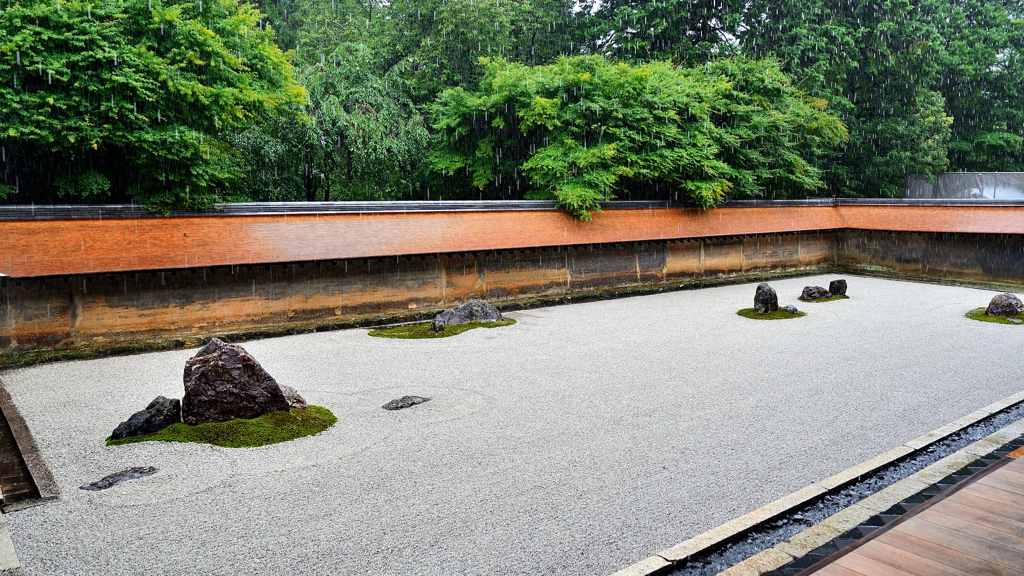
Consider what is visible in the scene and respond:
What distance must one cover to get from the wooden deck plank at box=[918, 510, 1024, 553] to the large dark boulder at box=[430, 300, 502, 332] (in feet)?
29.5

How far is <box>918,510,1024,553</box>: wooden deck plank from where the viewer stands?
3.74 meters

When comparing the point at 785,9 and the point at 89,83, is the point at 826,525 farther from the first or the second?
the point at 785,9

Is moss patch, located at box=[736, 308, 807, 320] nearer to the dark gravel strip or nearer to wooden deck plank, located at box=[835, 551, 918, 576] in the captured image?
the dark gravel strip

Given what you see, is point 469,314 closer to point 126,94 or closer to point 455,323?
point 455,323

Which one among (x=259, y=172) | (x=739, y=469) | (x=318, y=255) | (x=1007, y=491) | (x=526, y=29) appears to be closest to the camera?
(x=1007, y=491)

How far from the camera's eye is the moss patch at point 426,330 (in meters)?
11.8

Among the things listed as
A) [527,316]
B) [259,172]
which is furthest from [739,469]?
[259,172]

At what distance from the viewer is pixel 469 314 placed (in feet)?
41.9

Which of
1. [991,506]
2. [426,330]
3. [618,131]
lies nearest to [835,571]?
[991,506]


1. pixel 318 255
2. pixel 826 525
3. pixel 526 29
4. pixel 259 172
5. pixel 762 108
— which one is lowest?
pixel 826 525

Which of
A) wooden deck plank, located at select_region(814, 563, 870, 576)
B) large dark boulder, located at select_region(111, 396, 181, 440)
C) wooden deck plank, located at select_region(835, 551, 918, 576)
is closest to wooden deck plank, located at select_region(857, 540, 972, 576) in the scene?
wooden deck plank, located at select_region(835, 551, 918, 576)

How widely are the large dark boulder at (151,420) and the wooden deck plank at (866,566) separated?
6.19 metres

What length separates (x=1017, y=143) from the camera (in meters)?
28.4

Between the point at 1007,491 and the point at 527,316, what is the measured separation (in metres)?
9.82
